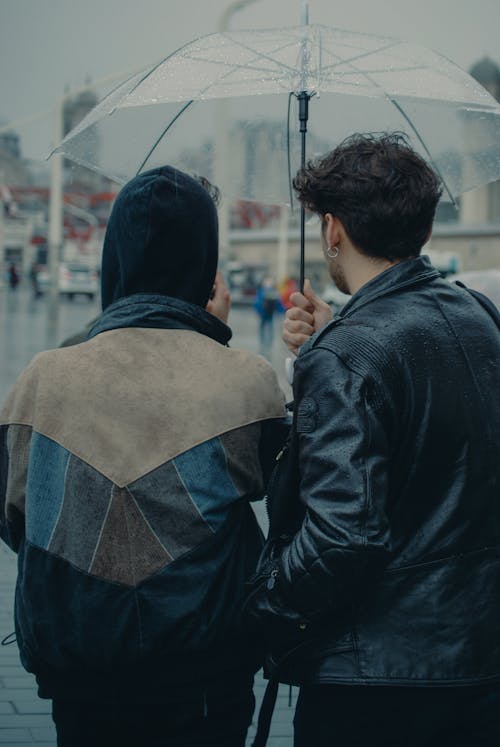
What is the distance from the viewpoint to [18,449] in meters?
2.31

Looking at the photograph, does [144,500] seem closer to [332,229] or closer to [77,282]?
[332,229]

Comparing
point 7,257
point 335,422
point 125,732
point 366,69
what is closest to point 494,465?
point 335,422

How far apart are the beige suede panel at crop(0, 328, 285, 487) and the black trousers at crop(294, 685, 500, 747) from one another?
52cm

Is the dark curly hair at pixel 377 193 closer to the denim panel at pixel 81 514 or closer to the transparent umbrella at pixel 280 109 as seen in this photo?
the denim panel at pixel 81 514

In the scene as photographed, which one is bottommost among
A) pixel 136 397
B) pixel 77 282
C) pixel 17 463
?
pixel 77 282

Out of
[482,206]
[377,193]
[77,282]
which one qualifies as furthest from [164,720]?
[482,206]

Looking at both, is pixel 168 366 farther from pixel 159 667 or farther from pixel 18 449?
pixel 159 667

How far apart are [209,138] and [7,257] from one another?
113 m

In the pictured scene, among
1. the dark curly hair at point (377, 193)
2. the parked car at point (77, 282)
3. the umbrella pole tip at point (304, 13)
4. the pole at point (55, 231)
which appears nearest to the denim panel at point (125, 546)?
the dark curly hair at point (377, 193)

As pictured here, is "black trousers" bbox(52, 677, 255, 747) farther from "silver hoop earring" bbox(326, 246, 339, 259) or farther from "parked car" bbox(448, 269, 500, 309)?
"parked car" bbox(448, 269, 500, 309)

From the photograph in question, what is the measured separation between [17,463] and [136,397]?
28 cm

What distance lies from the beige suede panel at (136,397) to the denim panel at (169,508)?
0.02m

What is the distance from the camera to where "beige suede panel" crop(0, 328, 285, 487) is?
7.29 ft

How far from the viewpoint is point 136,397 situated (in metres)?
2.25
